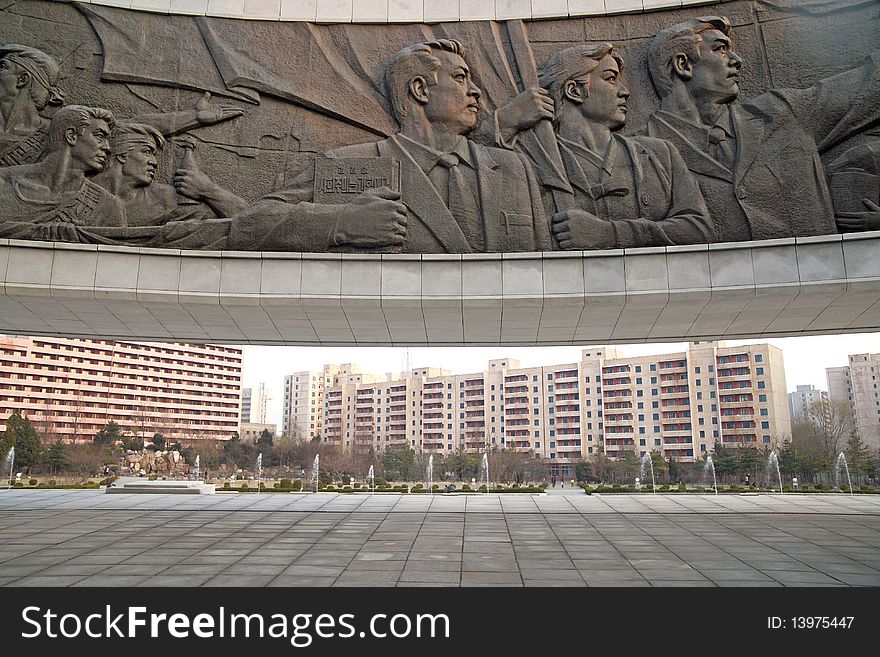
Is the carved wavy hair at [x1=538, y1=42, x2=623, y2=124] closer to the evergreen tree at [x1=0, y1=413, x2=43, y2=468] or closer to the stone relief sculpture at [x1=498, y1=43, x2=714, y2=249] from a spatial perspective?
the stone relief sculpture at [x1=498, y1=43, x2=714, y2=249]

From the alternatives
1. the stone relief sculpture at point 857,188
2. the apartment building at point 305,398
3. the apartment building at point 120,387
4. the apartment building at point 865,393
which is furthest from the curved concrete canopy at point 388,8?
the apartment building at point 305,398

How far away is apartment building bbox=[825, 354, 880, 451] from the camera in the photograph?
45106mm

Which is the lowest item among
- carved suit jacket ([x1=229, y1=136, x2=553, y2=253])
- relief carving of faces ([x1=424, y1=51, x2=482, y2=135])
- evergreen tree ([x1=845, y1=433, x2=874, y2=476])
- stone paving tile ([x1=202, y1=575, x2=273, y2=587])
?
stone paving tile ([x1=202, y1=575, x2=273, y2=587])

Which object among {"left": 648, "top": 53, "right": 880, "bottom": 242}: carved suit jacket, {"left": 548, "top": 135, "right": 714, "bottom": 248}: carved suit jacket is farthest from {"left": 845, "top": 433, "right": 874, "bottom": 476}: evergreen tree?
{"left": 548, "top": 135, "right": 714, "bottom": 248}: carved suit jacket

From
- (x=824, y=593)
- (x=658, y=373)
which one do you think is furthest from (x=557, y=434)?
(x=824, y=593)

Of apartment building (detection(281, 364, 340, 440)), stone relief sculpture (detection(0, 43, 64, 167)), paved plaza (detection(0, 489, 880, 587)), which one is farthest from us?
apartment building (detection(281, 364, 340, 440))

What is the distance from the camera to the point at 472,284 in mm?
8922

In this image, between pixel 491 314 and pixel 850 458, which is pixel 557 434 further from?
pixel 491 314

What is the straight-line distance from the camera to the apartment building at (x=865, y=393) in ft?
148

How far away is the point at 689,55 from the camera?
948 cm

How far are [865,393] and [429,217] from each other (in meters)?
52.8

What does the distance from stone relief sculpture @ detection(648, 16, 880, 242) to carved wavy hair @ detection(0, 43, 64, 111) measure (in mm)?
9094

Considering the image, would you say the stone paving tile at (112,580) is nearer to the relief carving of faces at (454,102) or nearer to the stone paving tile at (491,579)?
the stone paving tile at (491,579)

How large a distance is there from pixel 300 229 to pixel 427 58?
10.7ft
